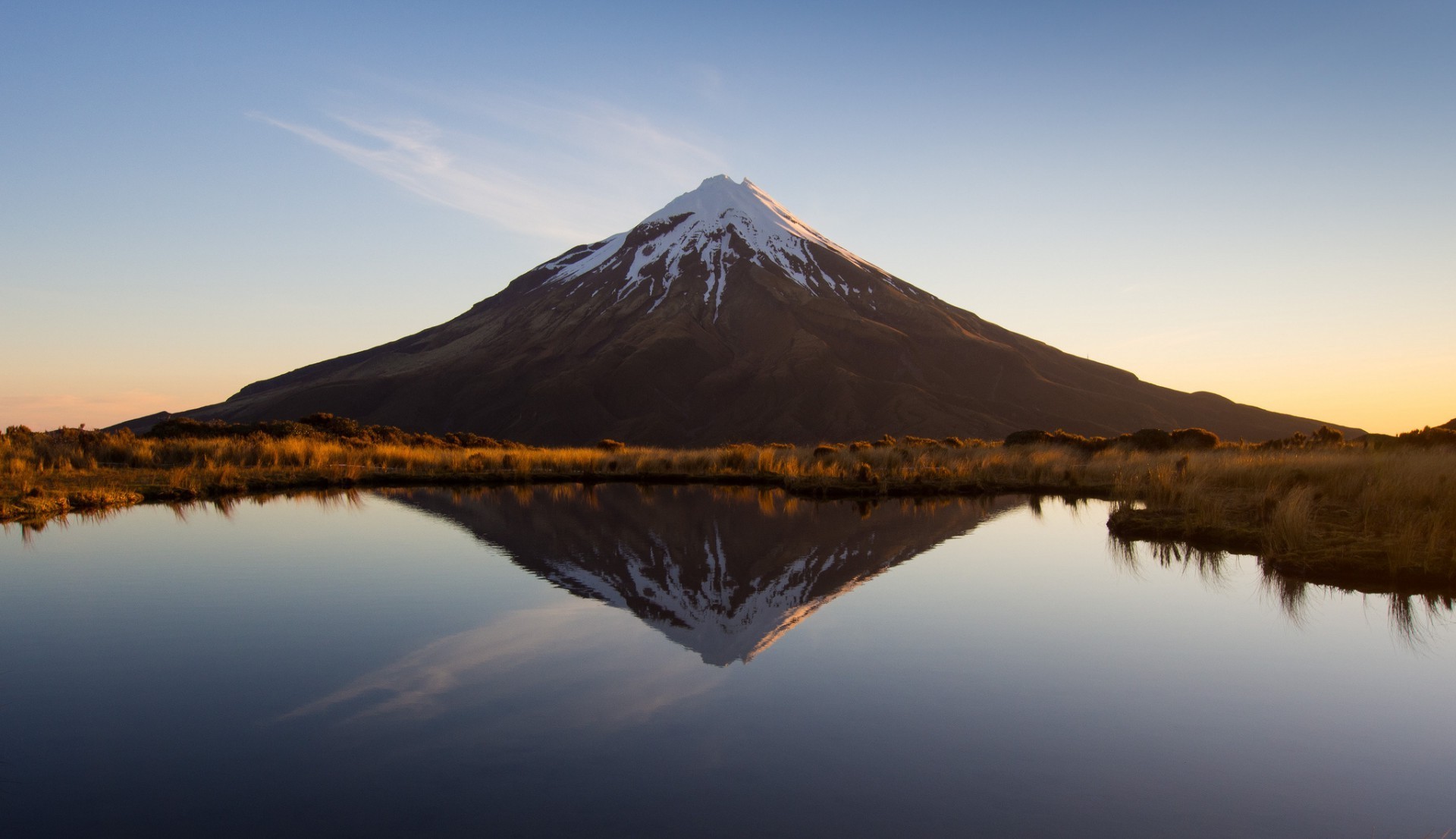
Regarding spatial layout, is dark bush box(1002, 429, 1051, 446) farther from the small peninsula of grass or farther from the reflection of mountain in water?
the reflection of mountain in water

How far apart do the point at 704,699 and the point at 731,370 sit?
344ft

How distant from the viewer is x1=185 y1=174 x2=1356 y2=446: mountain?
97375mm

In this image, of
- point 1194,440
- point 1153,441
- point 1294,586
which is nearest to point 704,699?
point 1294,586

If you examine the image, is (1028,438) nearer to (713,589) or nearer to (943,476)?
(943,476)

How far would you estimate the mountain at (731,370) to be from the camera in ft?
319

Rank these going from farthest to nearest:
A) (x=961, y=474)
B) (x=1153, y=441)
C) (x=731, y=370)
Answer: (x=731, y=370) → (x=1153, y=441) → (x=961, y=474)

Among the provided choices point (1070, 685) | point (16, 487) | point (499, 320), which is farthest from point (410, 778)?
point (499, 320)

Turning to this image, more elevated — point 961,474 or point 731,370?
point 731,370

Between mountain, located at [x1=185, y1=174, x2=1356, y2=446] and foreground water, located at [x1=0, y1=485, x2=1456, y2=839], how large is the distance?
3083 inches

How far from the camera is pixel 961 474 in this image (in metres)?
23.6

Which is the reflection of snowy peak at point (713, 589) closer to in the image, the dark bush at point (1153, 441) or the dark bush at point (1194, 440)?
the dark bush at point (1153, 441)

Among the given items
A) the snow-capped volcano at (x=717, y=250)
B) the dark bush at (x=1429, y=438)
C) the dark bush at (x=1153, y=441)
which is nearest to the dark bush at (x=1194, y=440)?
the dark bush at (x=1153, y=441)

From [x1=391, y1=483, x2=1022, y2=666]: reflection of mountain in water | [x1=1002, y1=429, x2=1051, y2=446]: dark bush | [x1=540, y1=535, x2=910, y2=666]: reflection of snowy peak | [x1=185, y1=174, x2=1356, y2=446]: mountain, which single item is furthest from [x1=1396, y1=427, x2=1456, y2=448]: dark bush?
[x1=185, y1=174, x2=1356, y2=446]: mountain

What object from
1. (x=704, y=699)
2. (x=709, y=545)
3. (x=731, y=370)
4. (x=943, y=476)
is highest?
(x=731, y=370)
